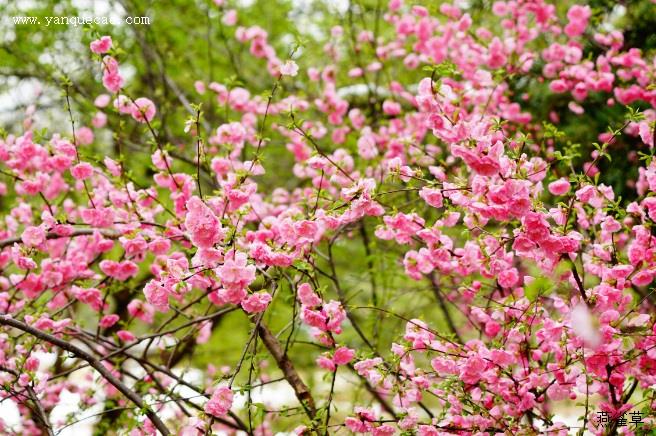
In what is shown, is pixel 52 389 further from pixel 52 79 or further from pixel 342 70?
pixel 342 70

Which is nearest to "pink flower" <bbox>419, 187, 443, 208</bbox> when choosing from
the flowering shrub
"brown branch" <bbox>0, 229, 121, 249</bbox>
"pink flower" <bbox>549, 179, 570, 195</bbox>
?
the flowering shrub

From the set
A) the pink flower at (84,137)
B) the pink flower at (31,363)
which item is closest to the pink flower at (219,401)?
the pink flower at (31,363)

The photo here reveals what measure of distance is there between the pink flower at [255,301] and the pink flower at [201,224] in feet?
0.87

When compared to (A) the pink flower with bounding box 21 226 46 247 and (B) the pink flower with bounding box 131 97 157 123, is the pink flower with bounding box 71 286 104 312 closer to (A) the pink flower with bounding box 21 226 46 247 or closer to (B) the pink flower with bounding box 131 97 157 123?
(A) the pink flower with bounding box 21 226 46 247

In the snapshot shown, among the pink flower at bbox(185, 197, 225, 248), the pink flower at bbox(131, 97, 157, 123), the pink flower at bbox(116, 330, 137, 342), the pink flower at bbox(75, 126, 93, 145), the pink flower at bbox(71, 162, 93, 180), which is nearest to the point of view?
the pink flower at bbox(185, 197, 225, 248)

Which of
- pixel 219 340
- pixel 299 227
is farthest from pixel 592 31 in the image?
pixel 219 340

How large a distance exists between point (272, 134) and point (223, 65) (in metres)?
1.19

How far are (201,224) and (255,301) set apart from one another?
1.18 feet

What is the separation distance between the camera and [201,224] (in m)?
2.08

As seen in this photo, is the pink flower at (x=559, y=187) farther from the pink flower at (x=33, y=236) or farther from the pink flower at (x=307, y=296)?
the pink flower at (x=33, y=236)

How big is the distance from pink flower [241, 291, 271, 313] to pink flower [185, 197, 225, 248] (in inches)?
10.5

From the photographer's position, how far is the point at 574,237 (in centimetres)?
220

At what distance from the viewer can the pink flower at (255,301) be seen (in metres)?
2.27

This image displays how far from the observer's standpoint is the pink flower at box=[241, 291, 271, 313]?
2.27 metres
